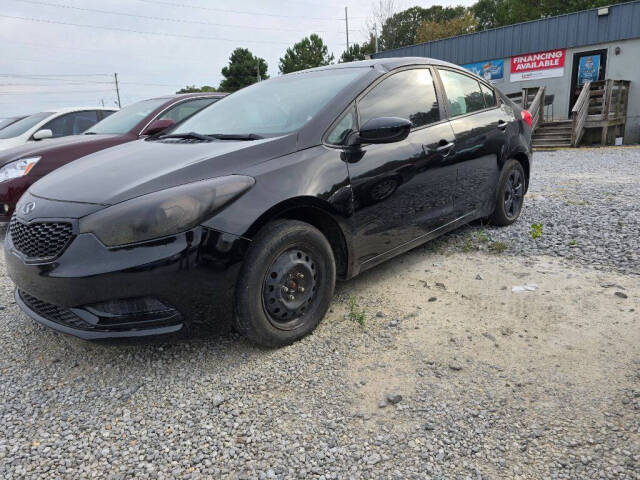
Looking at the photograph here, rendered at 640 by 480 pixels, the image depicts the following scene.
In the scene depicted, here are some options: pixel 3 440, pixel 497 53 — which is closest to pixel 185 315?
pixel 3 440

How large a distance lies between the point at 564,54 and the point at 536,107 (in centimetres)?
322

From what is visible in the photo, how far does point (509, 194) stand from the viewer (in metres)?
4.50

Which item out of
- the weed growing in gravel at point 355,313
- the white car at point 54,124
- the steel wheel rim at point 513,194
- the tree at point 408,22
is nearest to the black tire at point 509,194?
the steel wheel rim at point 513,194

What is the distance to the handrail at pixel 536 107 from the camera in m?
14.6

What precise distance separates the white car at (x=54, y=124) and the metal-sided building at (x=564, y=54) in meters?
14.1

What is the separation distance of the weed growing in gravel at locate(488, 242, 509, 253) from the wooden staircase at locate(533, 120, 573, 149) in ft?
38.3

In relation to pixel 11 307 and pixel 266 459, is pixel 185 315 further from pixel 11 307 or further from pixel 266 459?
pixel 11 307

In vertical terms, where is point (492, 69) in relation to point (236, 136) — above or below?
above

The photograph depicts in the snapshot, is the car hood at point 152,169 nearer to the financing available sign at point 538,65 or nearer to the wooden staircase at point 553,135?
the wooden staircase at point 553,135

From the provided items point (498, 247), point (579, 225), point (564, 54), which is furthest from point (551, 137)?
point (498, 247)

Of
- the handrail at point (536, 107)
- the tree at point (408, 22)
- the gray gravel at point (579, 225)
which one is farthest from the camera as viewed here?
the tree at point (408, 22)

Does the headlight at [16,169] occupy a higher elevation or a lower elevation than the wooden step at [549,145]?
higher

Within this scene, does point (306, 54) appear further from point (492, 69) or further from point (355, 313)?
point (355, 313)

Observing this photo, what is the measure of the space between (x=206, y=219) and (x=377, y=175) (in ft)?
4.00
